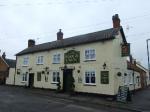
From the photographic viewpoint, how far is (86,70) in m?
20.7

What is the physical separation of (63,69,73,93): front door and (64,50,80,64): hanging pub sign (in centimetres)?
114

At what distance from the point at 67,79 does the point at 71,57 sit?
2.79 meters

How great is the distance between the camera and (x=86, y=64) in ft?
68.4

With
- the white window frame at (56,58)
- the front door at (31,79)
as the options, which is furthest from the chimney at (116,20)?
the front door at (31,79)

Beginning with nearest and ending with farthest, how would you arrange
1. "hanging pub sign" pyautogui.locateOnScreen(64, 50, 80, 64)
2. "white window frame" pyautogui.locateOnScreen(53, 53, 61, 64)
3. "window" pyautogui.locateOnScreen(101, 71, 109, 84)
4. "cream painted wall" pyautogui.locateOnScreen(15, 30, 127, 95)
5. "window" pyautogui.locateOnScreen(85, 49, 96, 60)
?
"cream painted wall" pyautogui.locateOnScreen(15, 30, 127, 95), "window" pyautogui.locateOnScreen(101, 71, 109, 84), "window" pyautogui.locateOnScreen(85, 49, 96, 60), "hanging pub sign" pyautogui.locateOnScreen(64, 50, 80, 64), "white window frame" pyautogui.locateOnScreen(53, 53, 61, 64)

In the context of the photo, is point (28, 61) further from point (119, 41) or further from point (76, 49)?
point (119, 41)

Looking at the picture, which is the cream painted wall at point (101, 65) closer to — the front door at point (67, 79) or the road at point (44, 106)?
the front door at point (67, 79)

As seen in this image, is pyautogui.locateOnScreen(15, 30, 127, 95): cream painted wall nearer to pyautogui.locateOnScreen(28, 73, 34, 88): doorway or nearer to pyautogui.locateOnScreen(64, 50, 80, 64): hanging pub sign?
pyautogui.locateOnScreen(64, 50, 80, 64): hanging pub sign

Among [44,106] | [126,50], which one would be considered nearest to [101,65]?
[126,50]

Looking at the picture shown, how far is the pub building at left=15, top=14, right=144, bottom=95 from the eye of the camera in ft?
62.5

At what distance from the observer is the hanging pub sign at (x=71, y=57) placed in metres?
21.9

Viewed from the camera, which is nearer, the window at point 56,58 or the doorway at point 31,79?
the window at point 56,58

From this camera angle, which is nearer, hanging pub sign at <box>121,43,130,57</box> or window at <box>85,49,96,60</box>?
hanging pub sign at <box>121,43,130,57</box>

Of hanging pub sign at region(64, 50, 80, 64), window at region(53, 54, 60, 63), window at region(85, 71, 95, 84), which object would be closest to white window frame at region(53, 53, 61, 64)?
window at region(53, 54, 60, 63)
